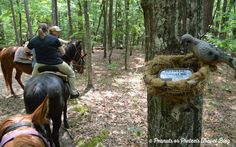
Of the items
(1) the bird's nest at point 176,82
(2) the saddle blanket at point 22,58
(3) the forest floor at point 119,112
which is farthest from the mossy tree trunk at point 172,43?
(2) the saddle blanket at point 22,58

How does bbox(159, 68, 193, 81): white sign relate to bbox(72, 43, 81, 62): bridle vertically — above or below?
above

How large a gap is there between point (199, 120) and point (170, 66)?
20.4 inches

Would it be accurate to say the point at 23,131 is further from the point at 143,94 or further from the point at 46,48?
the point at 143,94

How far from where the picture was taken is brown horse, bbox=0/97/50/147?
6.08 ft

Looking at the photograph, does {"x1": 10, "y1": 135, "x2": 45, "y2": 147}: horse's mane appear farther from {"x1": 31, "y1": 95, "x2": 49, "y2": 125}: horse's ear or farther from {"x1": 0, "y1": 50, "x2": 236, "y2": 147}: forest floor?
{"x1": 0, "y1": 50, "x2": 236, "y2": 147}: forest floor

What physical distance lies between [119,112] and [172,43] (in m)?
5.74

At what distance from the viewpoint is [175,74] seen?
1895 mm

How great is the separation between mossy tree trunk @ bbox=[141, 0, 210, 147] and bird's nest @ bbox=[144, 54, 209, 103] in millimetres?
104

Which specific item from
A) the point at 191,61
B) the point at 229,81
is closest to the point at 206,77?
the point at 191,61

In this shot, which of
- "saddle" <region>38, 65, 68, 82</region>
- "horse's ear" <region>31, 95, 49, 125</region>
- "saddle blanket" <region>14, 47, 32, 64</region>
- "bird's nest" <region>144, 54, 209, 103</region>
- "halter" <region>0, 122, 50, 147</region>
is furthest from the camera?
"saddle blanket" <region>14, 47, 32, 64</region>

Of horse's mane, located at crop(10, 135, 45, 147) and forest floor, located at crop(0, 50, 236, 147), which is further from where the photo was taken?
forest floor, located at crop(0, 50, 236, 147)

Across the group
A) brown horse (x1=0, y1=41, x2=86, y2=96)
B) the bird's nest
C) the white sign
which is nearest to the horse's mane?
the bird's nest

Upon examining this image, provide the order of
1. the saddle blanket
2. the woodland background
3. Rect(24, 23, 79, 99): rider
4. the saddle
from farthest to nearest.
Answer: the saddle blanket
the saddle
Rect(24, 23, 79, 99): rider
the woodland background

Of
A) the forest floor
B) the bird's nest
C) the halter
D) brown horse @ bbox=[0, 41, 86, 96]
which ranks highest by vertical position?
the bird's nest
